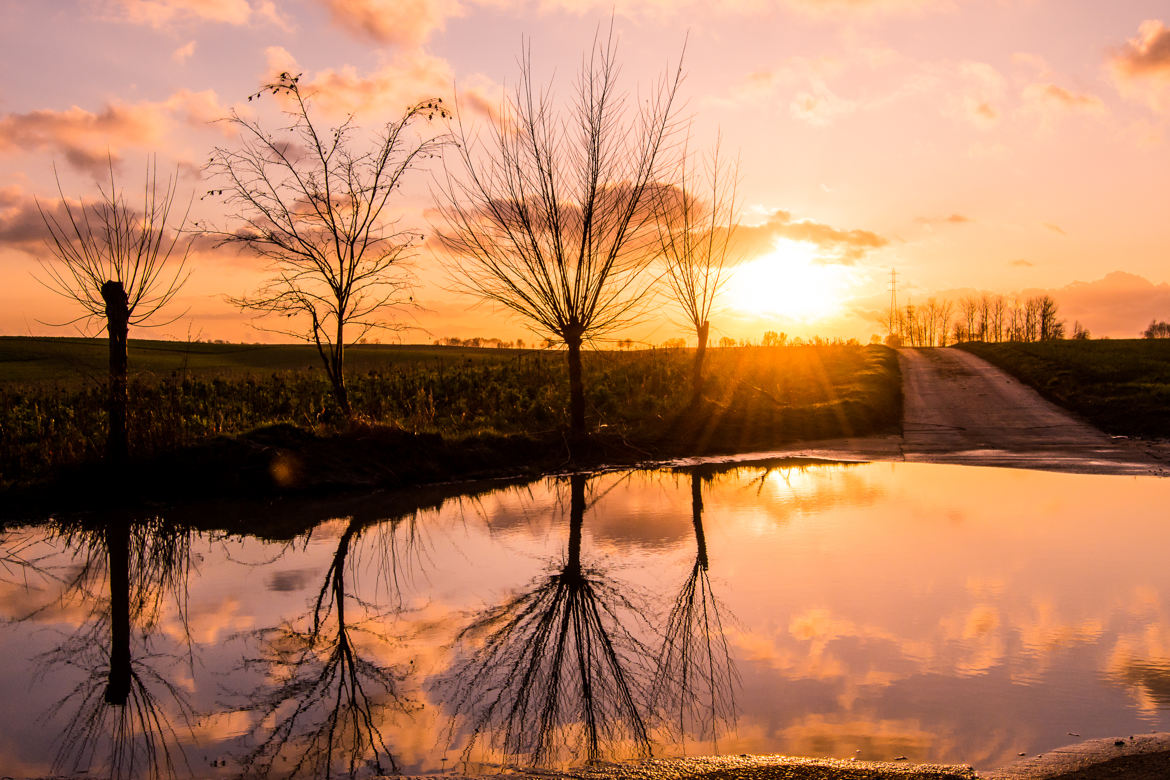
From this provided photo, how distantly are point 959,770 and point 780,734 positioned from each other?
3.24 feet

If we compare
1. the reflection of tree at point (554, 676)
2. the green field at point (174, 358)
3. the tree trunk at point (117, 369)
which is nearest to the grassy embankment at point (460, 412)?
the tree trunk at point (117, 369)

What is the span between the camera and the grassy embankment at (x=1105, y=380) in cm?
2027

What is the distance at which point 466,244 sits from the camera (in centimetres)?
1631

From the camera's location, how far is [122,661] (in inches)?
241

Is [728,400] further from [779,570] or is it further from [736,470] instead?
[779,570]

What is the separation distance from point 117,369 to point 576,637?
9.99 m

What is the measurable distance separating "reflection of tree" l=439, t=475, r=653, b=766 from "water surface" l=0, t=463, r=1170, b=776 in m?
0.03

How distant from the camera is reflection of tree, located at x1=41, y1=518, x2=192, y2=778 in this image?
15.2 ft

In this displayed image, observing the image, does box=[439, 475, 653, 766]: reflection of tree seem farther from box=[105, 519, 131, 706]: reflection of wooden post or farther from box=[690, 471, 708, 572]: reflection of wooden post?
box=[105, 519, 131, 706]: reflection of wooden post

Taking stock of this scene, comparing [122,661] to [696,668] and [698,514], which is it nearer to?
[696,668]

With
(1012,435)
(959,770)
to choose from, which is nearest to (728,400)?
(1012,435)

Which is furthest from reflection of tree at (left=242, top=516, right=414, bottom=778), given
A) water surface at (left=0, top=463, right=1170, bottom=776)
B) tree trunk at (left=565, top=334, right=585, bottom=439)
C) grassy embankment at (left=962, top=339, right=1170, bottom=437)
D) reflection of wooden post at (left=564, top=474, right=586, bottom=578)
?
grassy embankment at (left=962, top=339, right=1170, bottom=437)

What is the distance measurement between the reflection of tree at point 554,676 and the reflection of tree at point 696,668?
0.18 metres

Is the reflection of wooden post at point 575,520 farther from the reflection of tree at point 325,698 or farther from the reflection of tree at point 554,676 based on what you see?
the reflection of tree at point 325,698
